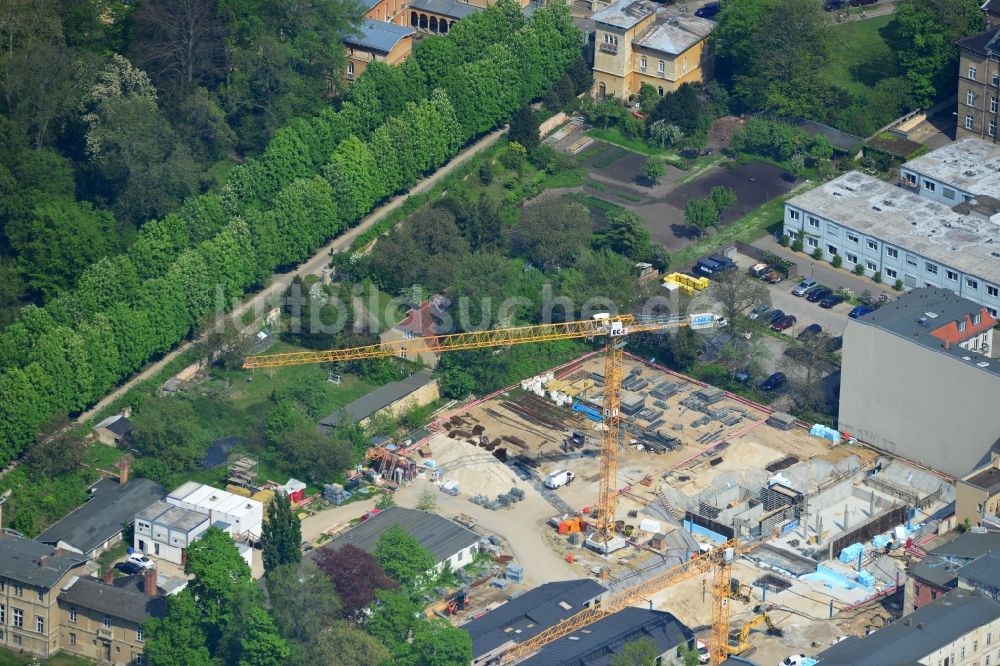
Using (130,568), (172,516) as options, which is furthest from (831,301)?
(130,568)

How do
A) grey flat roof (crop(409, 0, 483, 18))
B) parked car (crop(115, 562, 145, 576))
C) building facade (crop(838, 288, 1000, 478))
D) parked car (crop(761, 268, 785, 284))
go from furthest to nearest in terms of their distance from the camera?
1. grey flat roof (crop(409, 0, 483, 18))
2. parked car (crop(761, 268, 785, 284))
3. building facade (crop(838, 288, 1000, 478))
4. parked car (crop(115, 562, 145, 576))

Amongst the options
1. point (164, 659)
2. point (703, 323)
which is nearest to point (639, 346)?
point (703, 323)

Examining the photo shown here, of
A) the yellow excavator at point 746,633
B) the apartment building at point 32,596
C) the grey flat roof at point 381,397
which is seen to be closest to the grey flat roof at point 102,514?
the apartment building at point 32,596

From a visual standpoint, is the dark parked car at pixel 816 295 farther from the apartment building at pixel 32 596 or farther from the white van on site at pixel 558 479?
the apartment building at pixel 32 596

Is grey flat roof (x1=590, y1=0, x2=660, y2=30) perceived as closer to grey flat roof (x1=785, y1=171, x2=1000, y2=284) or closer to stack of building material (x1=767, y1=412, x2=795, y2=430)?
grey flat roof (x1=785, y1=171, x2=1000, y2=284)

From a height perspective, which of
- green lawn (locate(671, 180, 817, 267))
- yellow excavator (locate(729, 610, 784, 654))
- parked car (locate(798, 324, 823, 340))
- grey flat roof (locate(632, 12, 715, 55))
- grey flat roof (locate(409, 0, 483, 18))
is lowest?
yellow excavator (locate(729, 610, 784, 654))

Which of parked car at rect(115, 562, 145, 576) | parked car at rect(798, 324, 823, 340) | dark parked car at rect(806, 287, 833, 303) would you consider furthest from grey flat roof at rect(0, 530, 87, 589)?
dark parked car at rect(806, 287, 833, 303)

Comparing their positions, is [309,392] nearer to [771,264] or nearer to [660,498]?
[660,498]
